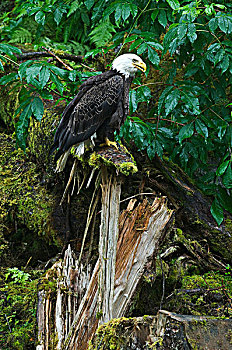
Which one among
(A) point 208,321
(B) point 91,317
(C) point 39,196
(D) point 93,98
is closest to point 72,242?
(C) point 39,196

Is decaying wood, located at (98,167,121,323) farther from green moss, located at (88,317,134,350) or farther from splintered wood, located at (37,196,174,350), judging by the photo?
green moss, located at (88,317,134,350)

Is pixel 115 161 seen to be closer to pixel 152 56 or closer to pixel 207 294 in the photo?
pixel 152 56

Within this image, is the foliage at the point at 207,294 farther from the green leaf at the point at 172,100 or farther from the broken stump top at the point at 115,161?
the green leaf at the point at 172,100

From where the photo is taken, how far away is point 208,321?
1650 millimetres

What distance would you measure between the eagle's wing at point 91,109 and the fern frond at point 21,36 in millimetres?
3262

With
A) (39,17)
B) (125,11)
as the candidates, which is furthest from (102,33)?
(125,11)

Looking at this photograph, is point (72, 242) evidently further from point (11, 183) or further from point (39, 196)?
point (11, 183)

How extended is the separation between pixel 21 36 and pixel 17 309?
4.22 m

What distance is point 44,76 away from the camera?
2.39 metres

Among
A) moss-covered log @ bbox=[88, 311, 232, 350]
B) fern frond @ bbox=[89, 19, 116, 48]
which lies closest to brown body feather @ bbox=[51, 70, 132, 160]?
moss-covered log @ bbox=[88, 311, 232, 350]

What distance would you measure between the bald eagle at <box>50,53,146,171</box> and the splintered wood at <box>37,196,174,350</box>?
573 millimetres

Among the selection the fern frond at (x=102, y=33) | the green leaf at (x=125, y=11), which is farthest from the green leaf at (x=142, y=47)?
the fern frond at (x=102, y=33)

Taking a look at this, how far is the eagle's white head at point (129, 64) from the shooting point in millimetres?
2658

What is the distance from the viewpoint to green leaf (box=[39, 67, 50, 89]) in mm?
2375
